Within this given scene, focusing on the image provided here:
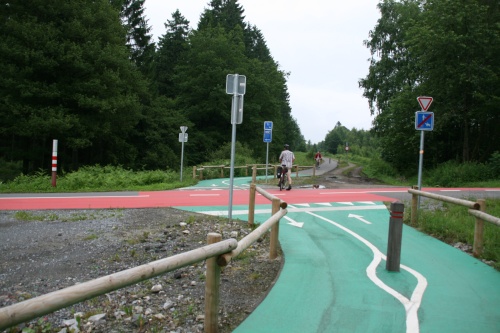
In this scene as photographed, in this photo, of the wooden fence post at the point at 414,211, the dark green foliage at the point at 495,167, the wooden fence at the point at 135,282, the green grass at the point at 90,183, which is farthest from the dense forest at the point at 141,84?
the wooden fence at the point at 135,282

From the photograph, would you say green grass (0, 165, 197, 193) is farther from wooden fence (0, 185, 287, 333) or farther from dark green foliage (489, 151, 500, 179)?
dark green foliage (489, 151, 500, 179)

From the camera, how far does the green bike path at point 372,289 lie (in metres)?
4.28

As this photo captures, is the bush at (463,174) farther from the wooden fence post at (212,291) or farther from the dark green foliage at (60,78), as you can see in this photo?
the wooden fence post at (212,291)

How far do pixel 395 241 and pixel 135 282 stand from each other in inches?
174

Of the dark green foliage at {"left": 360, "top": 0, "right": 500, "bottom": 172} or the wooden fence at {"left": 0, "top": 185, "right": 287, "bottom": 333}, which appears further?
the dark green foliage at {"left": 360, "top": 0, "right": 500, "bottom": 172}

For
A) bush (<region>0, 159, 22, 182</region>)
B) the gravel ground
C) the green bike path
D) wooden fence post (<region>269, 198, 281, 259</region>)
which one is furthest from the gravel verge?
bush (<region>0, 159, 22, 182</region>)

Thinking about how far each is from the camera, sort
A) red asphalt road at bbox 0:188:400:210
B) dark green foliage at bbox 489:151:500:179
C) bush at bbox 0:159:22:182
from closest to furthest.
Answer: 1. red asphalt road at bbox 0:188:400:210
2. dark green foliage at bbox 489:151:500:179
3. bush at bbox 0:159:22:182

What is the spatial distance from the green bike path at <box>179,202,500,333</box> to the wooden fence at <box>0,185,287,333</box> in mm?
585

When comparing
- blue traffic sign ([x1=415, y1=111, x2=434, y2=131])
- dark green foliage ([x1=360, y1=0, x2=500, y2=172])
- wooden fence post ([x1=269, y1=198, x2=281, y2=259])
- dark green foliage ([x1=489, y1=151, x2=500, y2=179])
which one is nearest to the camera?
wooden fence post ([x1=269, y1=198, x2=281, y2=259])

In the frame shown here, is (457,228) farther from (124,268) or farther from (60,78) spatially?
(60,78)

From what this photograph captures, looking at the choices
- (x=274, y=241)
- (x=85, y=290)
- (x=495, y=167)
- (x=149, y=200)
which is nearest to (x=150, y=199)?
(x=149, y=200)

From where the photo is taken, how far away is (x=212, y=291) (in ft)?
12.5

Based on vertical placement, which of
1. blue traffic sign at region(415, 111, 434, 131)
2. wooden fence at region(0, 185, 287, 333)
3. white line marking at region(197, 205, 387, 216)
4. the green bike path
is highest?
blue traffic sign at region(415, 111, 434, 131)

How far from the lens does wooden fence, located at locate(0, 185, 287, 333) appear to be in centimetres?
222
